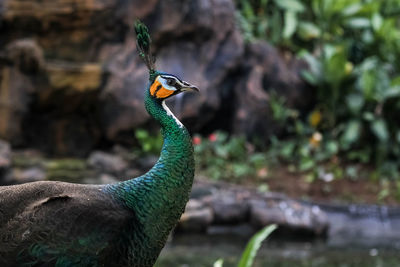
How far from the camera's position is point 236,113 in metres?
10.5

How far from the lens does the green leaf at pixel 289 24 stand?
36.8 feet

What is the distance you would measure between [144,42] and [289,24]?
9.07m

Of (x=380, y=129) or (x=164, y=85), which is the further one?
(x=380, y=129)

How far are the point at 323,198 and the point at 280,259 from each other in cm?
228

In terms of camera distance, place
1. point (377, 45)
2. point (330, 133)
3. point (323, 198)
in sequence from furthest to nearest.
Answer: point (377, 45)
point (330, 133)
point (323, 198)

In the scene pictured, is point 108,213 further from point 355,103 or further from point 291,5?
point 291,5

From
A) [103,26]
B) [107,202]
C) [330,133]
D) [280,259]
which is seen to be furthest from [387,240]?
[107,202]

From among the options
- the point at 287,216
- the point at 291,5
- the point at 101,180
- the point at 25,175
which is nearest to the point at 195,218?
the point at 287,216

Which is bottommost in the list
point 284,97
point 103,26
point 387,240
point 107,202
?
point 387,240

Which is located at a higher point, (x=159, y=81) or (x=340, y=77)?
(x=159, y=81)

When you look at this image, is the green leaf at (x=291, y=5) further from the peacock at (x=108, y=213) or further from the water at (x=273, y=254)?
the peacock at (x=108, y=213)

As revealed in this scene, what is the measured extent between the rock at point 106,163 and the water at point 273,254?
5.05ft

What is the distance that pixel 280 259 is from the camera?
694 centimetres

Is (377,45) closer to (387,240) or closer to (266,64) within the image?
(266,64)
